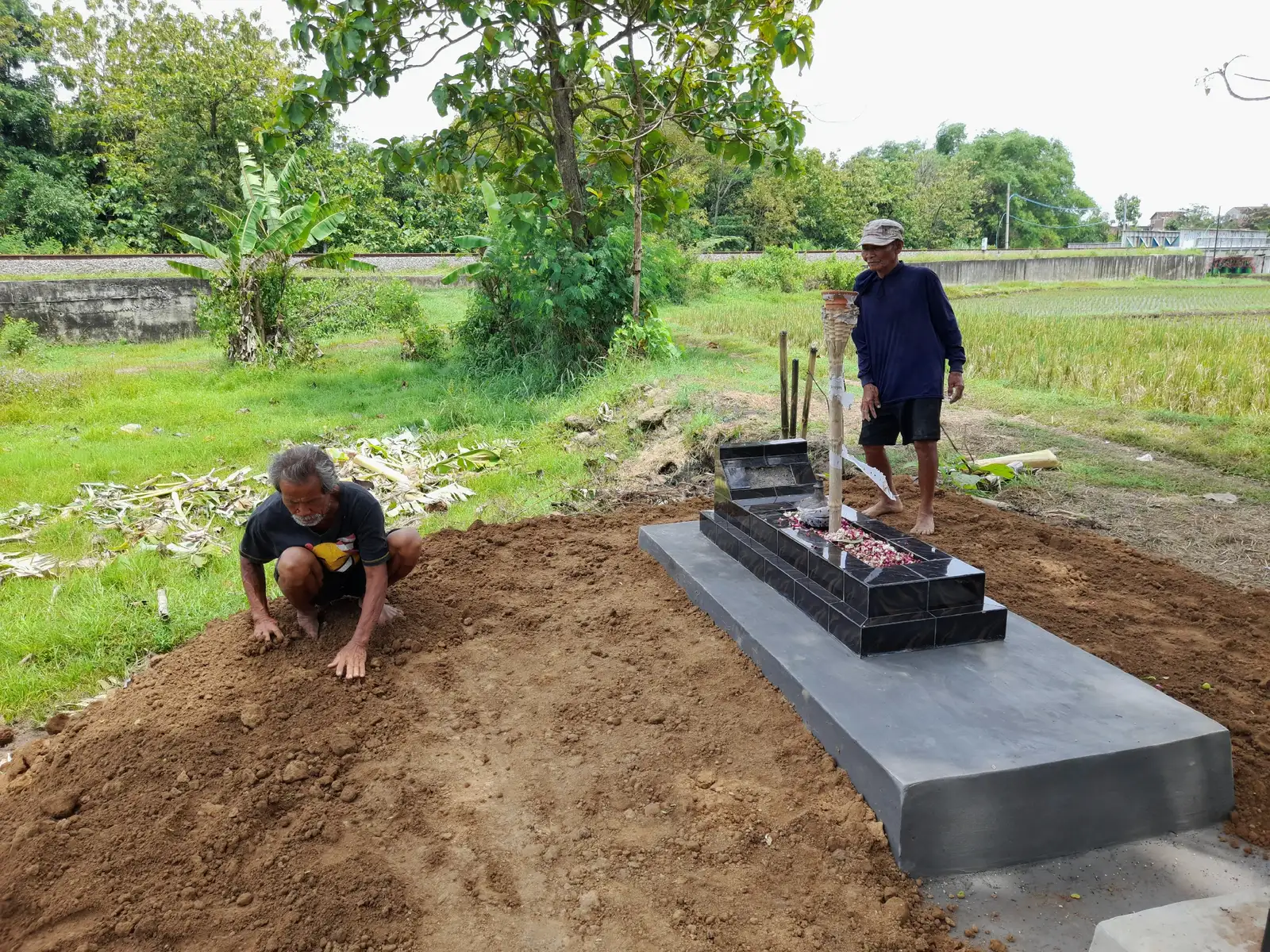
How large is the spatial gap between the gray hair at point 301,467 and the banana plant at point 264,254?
10.2 meters

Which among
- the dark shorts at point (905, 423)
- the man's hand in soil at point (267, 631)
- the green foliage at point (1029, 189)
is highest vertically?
the green foliage at point (1029, 189)

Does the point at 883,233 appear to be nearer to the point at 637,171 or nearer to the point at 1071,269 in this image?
the point at 637,171

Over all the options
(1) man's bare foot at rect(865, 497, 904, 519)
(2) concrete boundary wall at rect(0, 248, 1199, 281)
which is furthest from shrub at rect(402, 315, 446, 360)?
(1) man's bare foot at rect(865, 497, 904, 519)

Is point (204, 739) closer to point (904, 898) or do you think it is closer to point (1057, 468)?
point (904, 898)

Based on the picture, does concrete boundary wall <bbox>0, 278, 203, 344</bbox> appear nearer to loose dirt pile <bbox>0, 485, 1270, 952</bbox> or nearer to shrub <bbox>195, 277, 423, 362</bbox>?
shrub <bbox>195, 277, 423, 362</bbox>

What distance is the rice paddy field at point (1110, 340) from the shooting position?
8.56 meters

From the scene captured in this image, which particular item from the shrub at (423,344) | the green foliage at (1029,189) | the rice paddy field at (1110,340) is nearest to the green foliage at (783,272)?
the rice paddy field at (1110,340)

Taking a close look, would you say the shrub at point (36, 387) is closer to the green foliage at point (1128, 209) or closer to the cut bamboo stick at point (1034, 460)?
the cut bamboo stick at point (1034, 460)

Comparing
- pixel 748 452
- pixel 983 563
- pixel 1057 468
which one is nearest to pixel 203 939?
pixel 748 452

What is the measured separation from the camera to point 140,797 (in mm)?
2676

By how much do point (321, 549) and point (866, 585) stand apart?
2.19 m

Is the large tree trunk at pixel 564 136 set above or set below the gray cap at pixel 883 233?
above

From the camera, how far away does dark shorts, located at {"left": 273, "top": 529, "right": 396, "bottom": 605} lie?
3.59 m

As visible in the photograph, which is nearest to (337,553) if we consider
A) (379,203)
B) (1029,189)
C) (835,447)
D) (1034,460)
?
(835,447)
